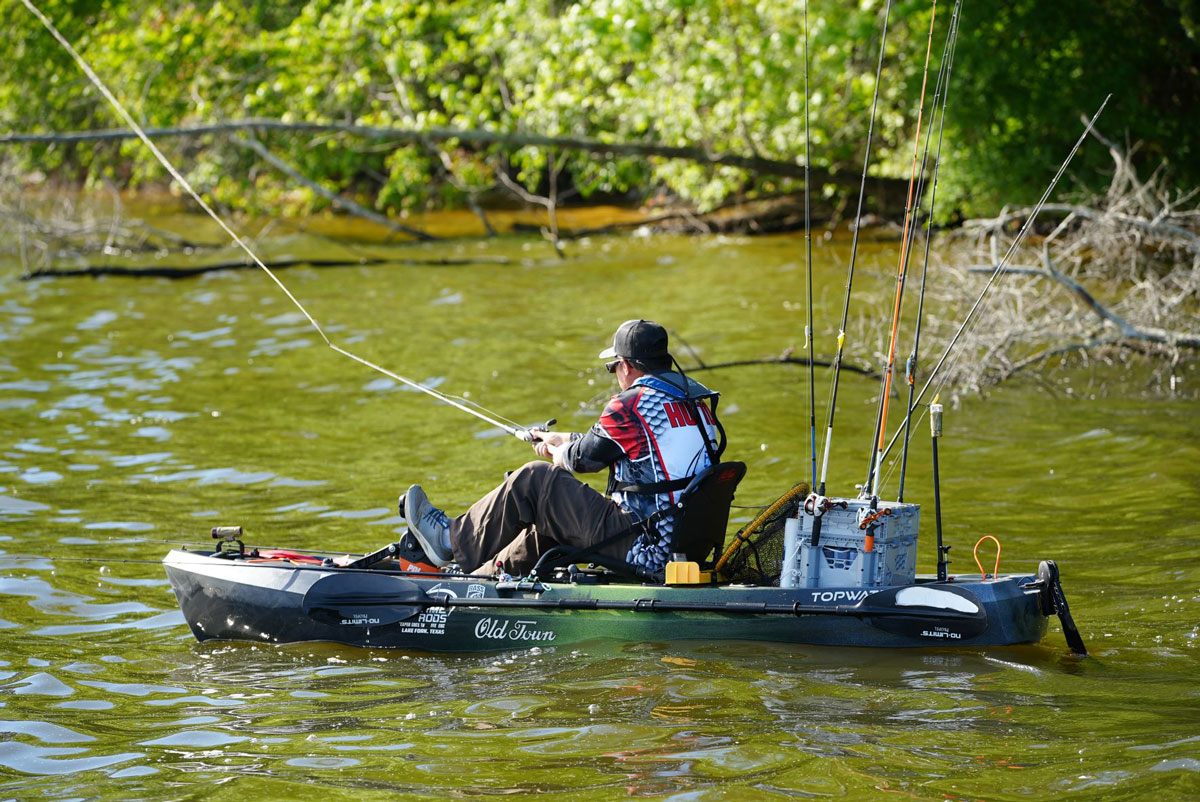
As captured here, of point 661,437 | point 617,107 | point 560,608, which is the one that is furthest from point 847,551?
point 617,107

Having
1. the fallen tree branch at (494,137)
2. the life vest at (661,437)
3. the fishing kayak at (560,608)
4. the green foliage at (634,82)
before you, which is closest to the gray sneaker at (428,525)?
the fishing kayak at (560,608)

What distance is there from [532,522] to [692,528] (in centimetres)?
78

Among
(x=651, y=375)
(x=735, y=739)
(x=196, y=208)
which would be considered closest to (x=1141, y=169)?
(x=651, y=375)

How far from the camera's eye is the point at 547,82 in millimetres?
17656

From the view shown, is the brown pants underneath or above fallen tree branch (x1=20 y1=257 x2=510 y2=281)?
underneath

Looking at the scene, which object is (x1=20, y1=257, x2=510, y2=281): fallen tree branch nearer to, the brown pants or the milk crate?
the brown pants

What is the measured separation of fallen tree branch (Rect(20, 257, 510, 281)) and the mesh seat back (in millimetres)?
13503

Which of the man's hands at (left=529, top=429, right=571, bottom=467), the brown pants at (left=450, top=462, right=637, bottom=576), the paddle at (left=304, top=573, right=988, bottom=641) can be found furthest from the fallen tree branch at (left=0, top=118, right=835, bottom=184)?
the paddle at (left=304, top=573, right=988, bottom=641)

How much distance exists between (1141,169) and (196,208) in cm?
1708

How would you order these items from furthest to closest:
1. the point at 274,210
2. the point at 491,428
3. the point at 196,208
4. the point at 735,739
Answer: the point at 196,208 < the point at 274,210 < the point at 491,428 < the point at 735,739

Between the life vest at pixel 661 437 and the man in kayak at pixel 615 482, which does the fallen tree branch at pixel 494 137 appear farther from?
the life vest at pixel 661 437

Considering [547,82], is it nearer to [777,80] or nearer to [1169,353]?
[777,80]

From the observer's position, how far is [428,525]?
21.5ft

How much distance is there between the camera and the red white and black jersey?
5984mm
